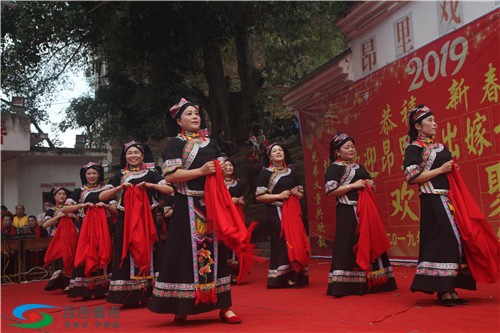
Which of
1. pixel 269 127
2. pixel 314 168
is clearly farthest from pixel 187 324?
pixel 269 127

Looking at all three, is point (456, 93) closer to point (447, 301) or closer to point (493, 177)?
point (493, 177)

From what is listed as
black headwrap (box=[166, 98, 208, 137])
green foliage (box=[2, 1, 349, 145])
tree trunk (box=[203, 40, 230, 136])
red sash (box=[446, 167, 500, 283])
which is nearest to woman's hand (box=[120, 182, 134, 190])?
black headwrap (box=[166, 98, 208, 137])

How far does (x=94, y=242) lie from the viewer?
6336 millimetres

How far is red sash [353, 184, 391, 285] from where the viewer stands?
5.45 m

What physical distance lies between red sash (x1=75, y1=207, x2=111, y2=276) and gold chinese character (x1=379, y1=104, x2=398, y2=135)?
13.2ft

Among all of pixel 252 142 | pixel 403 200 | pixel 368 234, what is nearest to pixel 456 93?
pixel 403 200

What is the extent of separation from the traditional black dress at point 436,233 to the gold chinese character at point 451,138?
209cm

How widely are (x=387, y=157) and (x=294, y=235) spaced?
87.5 inches

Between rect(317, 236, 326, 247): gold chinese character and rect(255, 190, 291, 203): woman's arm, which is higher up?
rect(255, 190, 291, 203): woman's arm

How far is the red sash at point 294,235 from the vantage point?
654 cm

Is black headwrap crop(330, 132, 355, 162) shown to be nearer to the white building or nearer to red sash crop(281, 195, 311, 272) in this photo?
red sash crop(281, 195, 311, 272)

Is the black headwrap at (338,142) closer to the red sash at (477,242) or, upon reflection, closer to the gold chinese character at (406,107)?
the red sash at (477,242)

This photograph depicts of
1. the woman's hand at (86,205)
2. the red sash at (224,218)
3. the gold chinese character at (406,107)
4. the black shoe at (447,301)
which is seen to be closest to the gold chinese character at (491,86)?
the gold chinese character at (406,107)

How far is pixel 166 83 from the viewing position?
12273 mm
